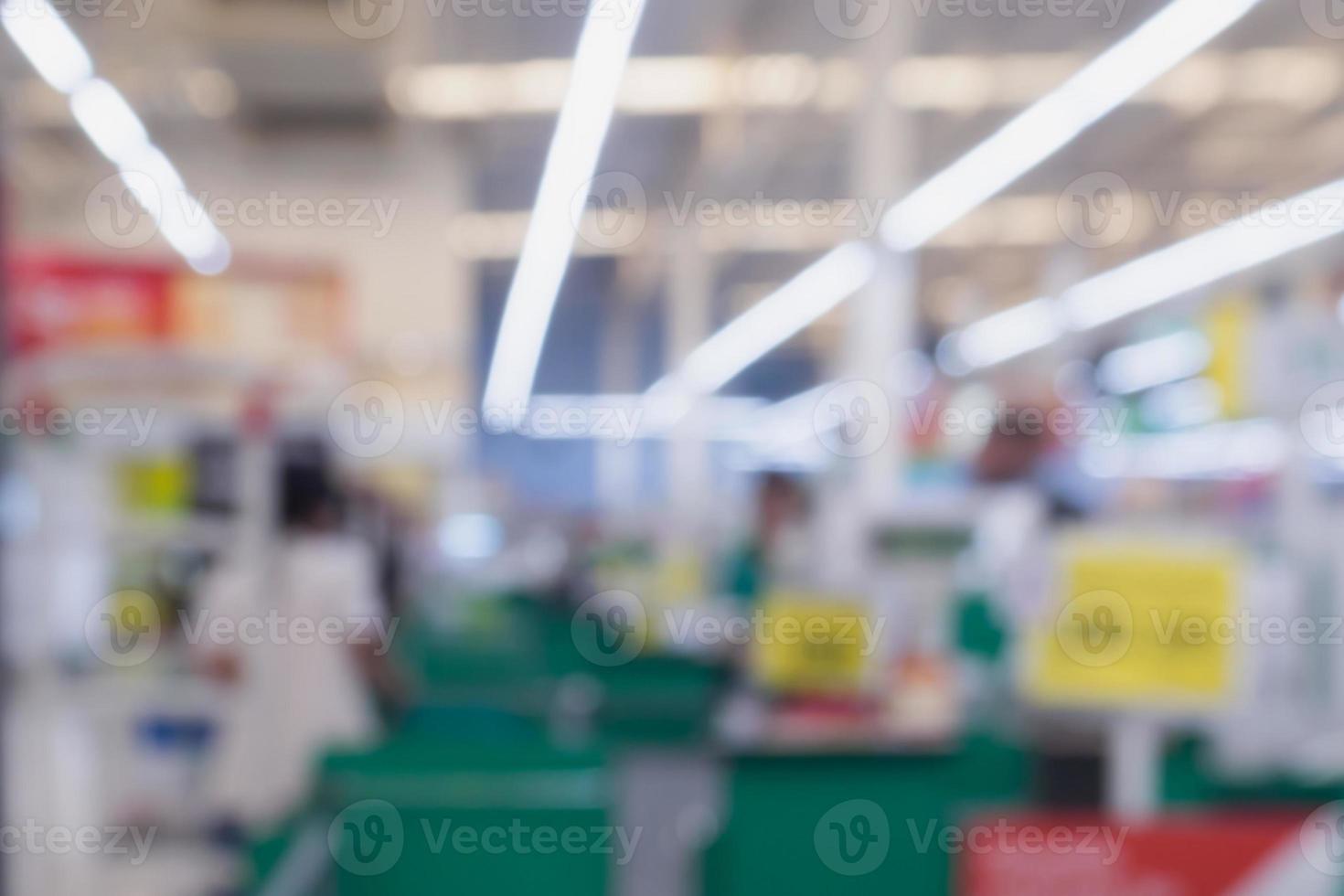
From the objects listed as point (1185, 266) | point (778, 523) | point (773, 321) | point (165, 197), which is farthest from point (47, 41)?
point (1185, 266)

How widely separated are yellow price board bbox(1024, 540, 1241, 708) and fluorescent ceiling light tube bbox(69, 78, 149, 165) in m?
1.75

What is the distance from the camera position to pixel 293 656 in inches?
146

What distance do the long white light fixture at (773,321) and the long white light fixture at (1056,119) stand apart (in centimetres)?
6

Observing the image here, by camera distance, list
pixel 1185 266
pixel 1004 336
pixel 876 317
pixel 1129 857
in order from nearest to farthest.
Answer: pixel 1129 857
pixel 876 317
pixel 1185 266
pixel 1004 336

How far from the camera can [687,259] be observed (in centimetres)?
770

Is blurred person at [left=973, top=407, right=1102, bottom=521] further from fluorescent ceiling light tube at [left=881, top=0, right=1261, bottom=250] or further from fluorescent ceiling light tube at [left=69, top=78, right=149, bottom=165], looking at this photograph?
fluorescent ceiling light tube at [left=69, top=78, right=149, bottom=165]

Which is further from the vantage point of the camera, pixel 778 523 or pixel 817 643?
pixel 778 523

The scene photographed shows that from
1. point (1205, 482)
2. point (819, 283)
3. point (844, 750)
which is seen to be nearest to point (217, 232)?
point (819, 283)

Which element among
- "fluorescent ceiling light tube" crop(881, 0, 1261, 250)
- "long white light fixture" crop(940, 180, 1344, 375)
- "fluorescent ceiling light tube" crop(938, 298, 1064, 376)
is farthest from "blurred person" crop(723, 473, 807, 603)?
"fluorescent ceiling light tube" crop(938, 298, 1064, 376)

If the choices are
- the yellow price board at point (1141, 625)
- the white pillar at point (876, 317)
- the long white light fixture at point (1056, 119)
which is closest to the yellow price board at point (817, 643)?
Answer: the white pillar at point (876, 317)

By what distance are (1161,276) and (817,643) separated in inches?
165

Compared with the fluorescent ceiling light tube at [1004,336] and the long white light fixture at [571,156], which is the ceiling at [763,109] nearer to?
the long white light fixture at [571,156]

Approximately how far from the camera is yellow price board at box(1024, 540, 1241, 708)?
2041mm

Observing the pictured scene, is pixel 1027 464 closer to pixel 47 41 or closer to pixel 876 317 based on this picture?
pixel 876 317
